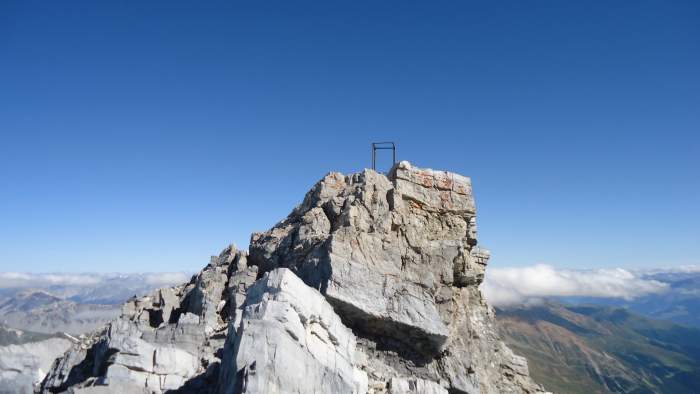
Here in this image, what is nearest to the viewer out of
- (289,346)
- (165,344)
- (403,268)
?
(289,346)

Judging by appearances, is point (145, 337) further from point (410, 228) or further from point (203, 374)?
point (410, 228)

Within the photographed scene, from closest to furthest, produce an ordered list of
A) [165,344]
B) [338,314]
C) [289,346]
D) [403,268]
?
[289,346] < [338,314] < [165,344] < [403,268]

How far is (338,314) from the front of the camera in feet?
88.4

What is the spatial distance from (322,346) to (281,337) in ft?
14.4

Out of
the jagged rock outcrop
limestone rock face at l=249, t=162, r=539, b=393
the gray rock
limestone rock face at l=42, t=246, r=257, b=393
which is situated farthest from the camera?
limestone rock face at l=249, t=162, r=539, b=393

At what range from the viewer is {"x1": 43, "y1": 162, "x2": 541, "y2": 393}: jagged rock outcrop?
66.9 feet

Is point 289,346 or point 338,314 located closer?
point 289,346

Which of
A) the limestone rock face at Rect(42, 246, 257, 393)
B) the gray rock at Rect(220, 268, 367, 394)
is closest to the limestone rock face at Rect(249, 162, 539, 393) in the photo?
the gray rock at Rect(220, 268, 367, 394)

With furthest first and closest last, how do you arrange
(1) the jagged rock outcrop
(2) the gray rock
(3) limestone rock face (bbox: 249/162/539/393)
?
(3) limestone rock face (bbox: 249/162/539/393)
(1) the jagged rock outcrop
(2) the gray rock

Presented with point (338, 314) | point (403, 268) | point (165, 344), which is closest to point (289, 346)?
point (338, 314)

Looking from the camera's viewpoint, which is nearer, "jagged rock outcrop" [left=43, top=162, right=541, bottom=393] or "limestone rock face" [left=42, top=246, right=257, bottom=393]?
"jagged rock outcrop" [left=43, top=162, right=541, bottom=393]

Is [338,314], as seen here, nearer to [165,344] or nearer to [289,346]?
[289,346]

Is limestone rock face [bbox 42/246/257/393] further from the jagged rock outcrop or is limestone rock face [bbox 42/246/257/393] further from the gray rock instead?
the gray rock

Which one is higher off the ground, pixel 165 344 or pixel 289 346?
pixel 289 346
